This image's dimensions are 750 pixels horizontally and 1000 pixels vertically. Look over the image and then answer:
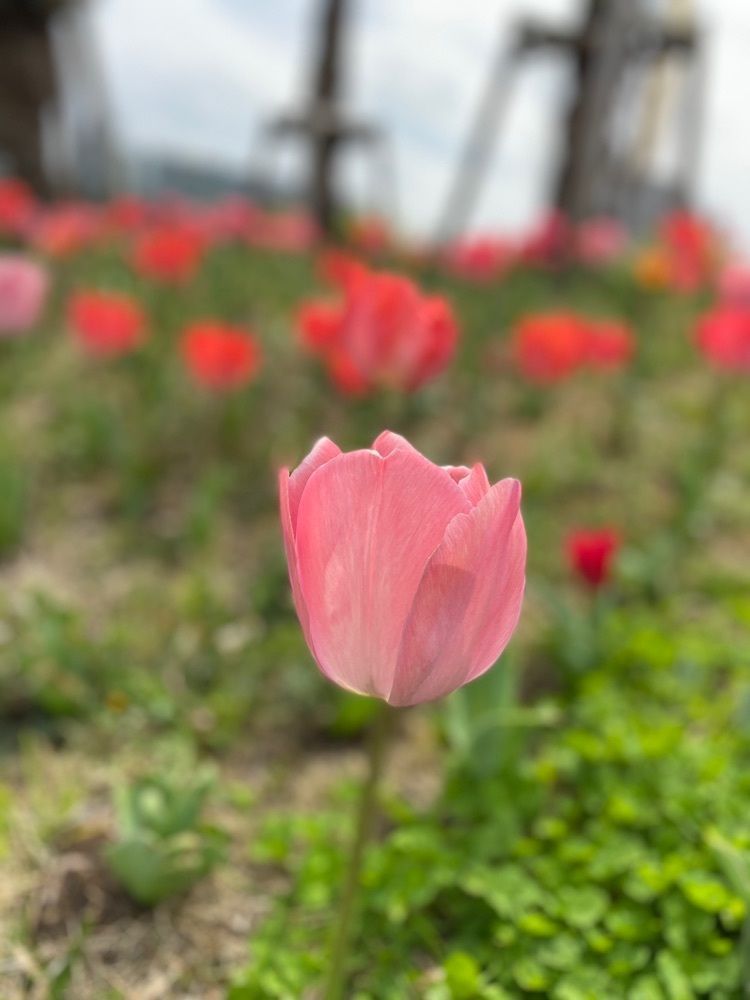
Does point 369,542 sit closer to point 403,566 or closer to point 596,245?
point 403,566

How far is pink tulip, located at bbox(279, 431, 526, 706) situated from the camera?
81cm

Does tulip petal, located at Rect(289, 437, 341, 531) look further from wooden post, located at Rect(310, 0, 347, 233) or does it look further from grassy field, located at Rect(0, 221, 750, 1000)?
wooden post, located at Rect(310, 0, 347, 233)

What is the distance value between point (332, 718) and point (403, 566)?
4.28 ft

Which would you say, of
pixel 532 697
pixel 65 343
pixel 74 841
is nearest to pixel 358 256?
pixel 65 343

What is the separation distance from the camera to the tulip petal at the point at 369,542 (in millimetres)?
806

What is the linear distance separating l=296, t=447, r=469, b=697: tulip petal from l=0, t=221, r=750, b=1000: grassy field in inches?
Answer: 23.8

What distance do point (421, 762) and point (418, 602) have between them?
1283 millimetres

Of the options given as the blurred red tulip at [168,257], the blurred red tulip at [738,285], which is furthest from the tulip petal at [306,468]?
the blurred red tulip at [738,285]

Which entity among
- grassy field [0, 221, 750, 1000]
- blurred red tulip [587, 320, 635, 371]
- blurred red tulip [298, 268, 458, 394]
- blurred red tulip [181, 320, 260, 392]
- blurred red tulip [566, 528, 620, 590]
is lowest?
grassy field [0, 221, 750, 1000]

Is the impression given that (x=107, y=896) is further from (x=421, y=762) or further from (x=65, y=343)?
(x=65, y=343)

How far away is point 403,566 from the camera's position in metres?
0.82

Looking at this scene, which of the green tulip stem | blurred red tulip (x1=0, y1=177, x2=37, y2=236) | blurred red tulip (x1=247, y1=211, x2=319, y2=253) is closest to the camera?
the green tulip stem

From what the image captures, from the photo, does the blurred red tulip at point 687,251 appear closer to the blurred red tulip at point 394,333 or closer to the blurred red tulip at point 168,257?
the blurred red tulip at point 168,257

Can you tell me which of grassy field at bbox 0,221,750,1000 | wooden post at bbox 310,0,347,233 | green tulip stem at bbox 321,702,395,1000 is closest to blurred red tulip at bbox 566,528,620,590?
grassy field at bbox 0,221,750,1000
